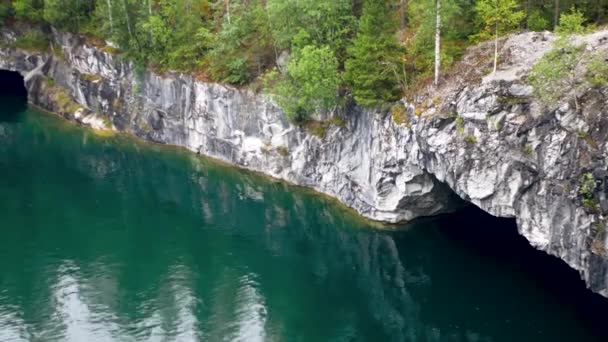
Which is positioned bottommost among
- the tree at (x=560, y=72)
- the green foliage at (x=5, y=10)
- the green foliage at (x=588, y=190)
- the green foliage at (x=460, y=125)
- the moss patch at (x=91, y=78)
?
the green foliage at (x=588, y=190)

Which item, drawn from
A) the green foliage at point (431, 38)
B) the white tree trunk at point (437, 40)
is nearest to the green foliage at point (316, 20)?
the green foliage at point (431, 38)

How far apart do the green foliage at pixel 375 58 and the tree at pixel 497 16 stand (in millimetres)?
5980

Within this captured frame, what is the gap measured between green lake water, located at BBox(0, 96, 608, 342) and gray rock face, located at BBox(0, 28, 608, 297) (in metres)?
2.66

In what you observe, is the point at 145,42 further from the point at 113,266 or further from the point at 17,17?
the point at 113,266

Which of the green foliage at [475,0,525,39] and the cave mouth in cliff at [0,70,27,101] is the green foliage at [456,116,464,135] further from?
the cave mouth in cliff at [0,70,27,101]

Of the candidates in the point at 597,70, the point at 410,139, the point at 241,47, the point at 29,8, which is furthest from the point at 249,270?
A: the point at 29,8

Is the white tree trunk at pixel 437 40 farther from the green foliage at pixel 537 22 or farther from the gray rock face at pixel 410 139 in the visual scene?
the green foliage at pixel 537 22

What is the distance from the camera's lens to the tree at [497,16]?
36.0 meters

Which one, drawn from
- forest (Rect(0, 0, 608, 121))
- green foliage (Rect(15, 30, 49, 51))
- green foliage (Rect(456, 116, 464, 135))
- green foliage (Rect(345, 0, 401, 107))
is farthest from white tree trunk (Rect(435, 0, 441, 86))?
green foliage (Rect(15, 30, 49, 51))

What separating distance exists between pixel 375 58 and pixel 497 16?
328 inches

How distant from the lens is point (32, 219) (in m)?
47.6

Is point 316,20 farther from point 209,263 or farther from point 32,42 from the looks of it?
point 32,42

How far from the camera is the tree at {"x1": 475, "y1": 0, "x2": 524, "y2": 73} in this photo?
36.0m

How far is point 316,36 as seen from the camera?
154ft
